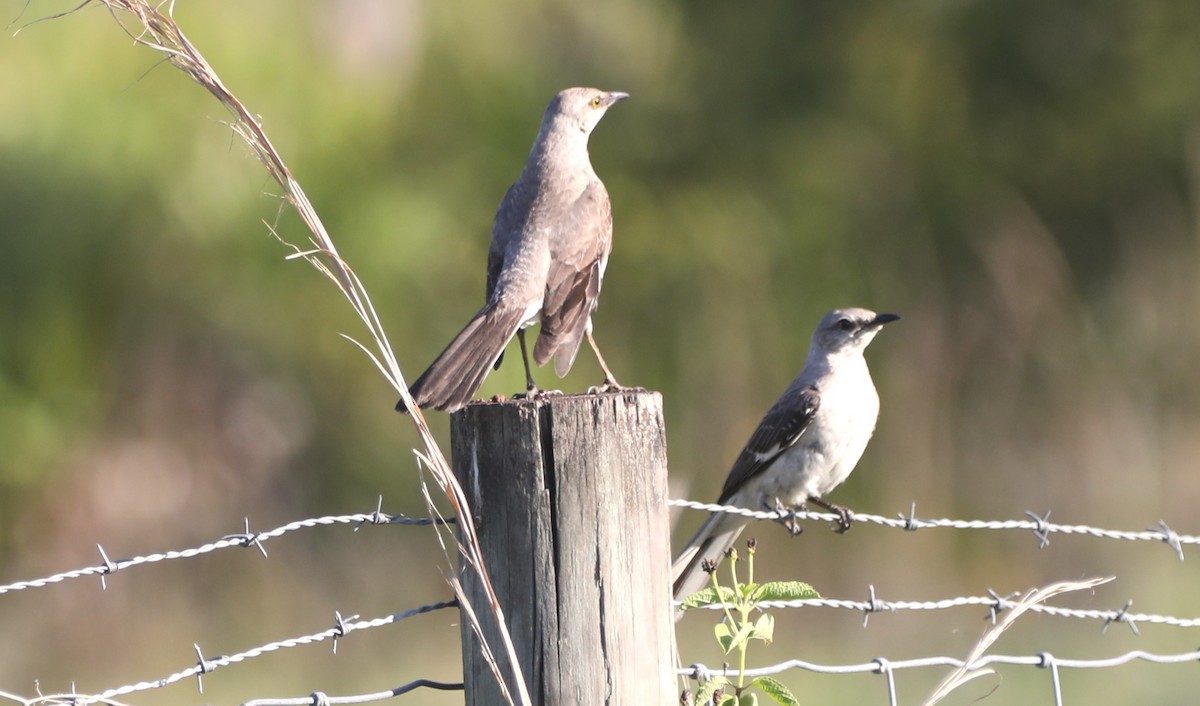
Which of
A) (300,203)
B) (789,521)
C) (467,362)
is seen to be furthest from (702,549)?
(300,203)

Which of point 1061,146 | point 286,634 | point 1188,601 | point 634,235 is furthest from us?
point 1061,146

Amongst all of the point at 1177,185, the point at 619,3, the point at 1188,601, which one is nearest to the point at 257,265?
the point at 619,3

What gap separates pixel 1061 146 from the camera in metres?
12.8

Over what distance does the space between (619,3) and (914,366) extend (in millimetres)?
5067

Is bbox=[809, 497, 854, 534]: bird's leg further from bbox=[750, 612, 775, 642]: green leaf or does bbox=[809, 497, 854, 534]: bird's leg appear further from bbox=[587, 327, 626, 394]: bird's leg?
bbox=[750, 612, 775, 642]: green leaf

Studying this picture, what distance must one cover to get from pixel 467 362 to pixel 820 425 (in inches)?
78.6

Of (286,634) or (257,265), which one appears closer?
(286,634)

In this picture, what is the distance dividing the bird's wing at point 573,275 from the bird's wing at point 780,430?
3.27 ft

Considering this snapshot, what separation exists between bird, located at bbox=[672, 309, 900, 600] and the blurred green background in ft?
11.4

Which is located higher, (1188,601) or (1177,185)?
(1177,185)

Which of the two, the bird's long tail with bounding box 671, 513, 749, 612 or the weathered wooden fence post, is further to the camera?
the bird's long tail with bounding box 671, 513, 749, 612

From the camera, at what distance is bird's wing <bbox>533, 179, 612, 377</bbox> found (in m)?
4.90

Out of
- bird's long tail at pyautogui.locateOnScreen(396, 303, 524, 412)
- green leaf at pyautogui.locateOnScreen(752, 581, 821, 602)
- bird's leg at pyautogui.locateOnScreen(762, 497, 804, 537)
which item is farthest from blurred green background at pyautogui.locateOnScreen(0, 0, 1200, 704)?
green leaf at pyautogui.locateOnScreen(752, 581, 821, 602)

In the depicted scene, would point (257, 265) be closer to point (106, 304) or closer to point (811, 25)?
point (106, 304)
